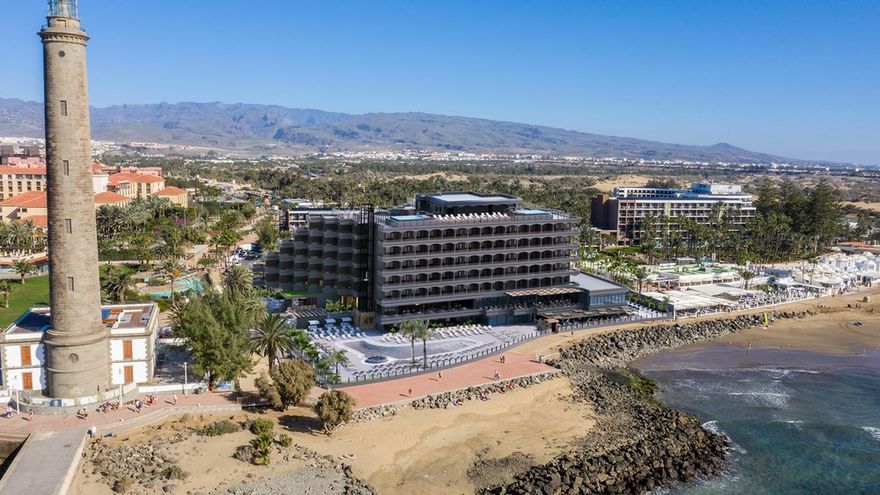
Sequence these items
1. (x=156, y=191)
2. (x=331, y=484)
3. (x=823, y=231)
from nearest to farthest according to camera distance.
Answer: (x=331, y=484) → (x=823, y=231) → (x=156, y=191)

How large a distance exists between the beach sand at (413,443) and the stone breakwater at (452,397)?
0.78 metres

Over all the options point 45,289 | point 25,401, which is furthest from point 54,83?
point 45,289

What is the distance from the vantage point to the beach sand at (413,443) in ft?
143

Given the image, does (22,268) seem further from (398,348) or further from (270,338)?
(398,348)

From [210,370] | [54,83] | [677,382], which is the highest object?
[54,83]

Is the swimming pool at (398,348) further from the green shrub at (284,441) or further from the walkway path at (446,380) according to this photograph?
the green shrub at (284,441)

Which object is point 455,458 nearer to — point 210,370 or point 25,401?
point 210,370

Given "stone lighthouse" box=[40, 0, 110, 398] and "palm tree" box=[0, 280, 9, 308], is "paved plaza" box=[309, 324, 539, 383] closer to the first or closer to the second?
"stone lighthouse" box=[40, 0, 110, 398]

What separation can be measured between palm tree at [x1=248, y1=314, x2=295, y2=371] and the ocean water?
113 ft

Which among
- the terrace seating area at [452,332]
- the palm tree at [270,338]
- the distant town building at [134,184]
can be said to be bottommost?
the terrace seating area at [452,332]

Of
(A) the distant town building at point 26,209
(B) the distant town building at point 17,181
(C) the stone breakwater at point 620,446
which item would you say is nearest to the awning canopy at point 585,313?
(C) the stone breakwater at point 620,446

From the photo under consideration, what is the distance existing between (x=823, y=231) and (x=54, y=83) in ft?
498

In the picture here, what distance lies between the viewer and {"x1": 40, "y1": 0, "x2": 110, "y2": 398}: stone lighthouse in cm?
4719

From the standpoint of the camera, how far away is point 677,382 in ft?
222
